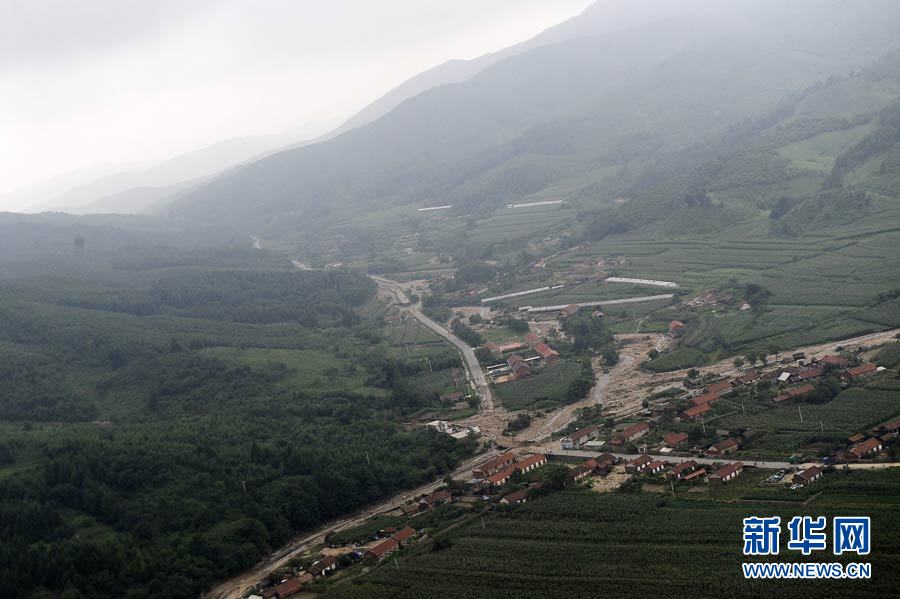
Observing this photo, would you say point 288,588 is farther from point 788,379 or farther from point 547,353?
point 547,353

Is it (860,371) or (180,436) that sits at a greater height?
(180,436)

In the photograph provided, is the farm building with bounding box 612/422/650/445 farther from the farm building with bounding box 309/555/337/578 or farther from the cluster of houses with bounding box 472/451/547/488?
the farm building with bounding box 309/555/337/578

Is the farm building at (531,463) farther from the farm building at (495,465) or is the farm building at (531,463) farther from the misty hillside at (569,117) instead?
the misty hillside at (569,117)

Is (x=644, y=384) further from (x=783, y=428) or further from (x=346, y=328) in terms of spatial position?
(x=346, y=328)

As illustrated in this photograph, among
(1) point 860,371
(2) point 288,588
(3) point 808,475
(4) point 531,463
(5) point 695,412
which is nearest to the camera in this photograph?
(2) point 288,588

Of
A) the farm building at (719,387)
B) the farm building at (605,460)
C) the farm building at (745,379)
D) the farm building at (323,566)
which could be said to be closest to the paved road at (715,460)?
the farm building at (605,460)

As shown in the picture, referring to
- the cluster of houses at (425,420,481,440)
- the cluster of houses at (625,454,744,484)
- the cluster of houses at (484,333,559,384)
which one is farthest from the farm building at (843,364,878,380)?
the cluster of houses at (484,333,559,384)

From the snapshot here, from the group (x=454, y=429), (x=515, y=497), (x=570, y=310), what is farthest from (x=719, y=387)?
(x=570, y=310)

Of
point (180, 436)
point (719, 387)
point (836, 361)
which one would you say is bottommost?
point (719, 387)
